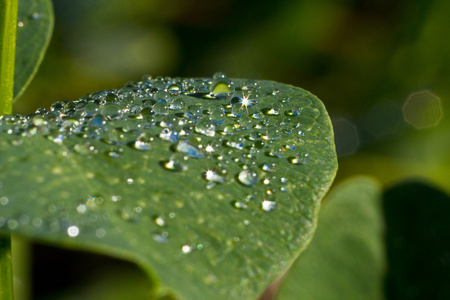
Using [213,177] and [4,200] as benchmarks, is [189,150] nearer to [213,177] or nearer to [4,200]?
[213,177]

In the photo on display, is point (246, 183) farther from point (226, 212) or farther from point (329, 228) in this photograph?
point (329, 228)

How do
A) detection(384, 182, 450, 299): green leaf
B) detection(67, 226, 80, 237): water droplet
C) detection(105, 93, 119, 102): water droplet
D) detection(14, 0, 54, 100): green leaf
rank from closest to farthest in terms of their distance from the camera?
detection(67, 226, 80, 237): water droplet < detection(105, 93, 119, 102): water droplet < detection(14, 0, 54, 100): green leaf < detection(384, 182, 450, 299): green leaf

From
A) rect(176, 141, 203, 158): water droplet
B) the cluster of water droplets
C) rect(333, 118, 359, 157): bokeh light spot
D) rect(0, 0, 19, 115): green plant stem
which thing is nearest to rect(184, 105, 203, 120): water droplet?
the cluster of water droplets

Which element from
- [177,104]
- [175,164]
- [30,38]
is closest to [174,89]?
[177,104]

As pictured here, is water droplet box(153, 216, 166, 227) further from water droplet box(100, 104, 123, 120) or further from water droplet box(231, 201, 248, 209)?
water droplet box(100, 104, 123, 120)

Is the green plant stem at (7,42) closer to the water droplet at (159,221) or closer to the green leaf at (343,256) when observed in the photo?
the water droplet at (159,221)

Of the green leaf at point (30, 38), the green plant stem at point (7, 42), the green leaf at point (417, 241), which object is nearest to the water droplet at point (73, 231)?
the green plant stem at point (7, 42)

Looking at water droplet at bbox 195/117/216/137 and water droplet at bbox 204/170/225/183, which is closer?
water droplet at bbox 204/170/225/183
